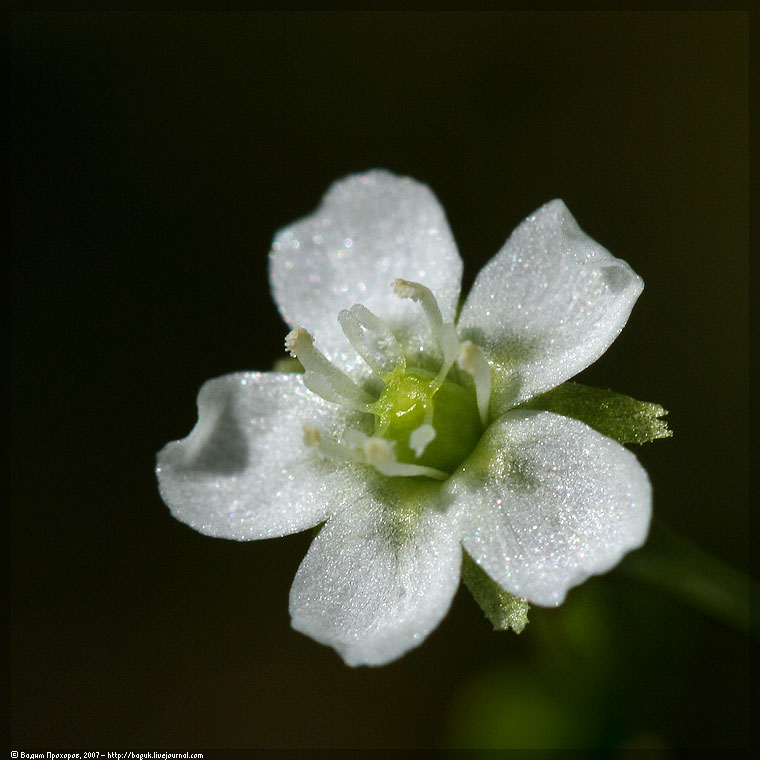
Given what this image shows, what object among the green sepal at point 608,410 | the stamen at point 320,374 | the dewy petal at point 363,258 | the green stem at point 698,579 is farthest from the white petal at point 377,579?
the green stem at point 698,579

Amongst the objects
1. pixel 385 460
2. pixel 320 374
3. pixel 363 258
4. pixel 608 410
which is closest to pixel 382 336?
pixel 320 374

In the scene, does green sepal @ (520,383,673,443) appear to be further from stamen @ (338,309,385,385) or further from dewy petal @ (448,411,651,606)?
stamen @ (338,309,385,385)

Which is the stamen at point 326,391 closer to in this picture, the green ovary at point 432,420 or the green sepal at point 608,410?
the green ovary at point 432,420

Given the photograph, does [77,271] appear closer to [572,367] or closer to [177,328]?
[177,328]

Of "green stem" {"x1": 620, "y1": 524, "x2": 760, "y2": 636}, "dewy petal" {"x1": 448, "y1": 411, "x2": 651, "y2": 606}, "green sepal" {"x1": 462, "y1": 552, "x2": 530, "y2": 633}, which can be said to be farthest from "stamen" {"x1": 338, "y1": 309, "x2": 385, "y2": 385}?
"green stem" {"x1": 620, "y1": 524, "x2": 760, "y2": 636}

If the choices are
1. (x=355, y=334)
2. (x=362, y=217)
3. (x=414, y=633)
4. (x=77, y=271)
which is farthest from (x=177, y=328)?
(x=414, y=633)

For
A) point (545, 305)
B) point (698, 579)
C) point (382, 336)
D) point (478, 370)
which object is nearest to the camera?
point (478, 370)

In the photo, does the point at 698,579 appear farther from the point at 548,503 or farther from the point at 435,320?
the point at 435,320
